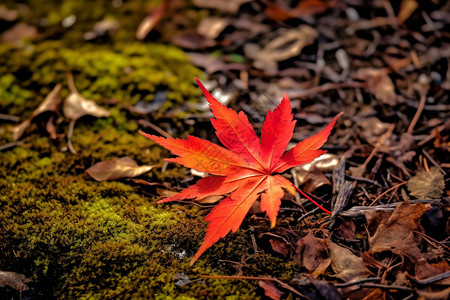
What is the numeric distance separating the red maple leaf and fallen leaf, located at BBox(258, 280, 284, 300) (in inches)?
12.7

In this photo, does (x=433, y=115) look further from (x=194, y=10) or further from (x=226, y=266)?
(x=194, y=10)

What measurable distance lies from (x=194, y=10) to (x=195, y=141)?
212cm

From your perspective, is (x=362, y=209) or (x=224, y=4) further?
(x=224, y=4)

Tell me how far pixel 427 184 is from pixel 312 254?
2.46 feet

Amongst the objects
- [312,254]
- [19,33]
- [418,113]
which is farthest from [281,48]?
[19,33]

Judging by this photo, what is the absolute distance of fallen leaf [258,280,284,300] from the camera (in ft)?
4.13

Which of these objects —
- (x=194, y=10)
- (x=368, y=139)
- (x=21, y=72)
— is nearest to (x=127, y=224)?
(x=368, y=139)

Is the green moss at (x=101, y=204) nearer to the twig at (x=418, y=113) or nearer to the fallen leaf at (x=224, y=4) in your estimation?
the fallen leaf at (x=224, y=4)

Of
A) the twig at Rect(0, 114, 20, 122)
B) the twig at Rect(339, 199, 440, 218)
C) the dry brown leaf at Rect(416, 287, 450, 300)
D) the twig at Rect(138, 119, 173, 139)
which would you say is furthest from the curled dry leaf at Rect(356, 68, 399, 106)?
the twig at Rect(0, 114, 20, 122)

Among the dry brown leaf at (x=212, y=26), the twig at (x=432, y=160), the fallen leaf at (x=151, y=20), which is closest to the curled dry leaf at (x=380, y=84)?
the twig at (x=432, y=160)

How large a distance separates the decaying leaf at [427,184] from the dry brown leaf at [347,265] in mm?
523

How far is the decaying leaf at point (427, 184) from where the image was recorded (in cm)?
156

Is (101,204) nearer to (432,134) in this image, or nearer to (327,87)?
(327,87)

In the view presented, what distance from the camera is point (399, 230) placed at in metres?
1.39
